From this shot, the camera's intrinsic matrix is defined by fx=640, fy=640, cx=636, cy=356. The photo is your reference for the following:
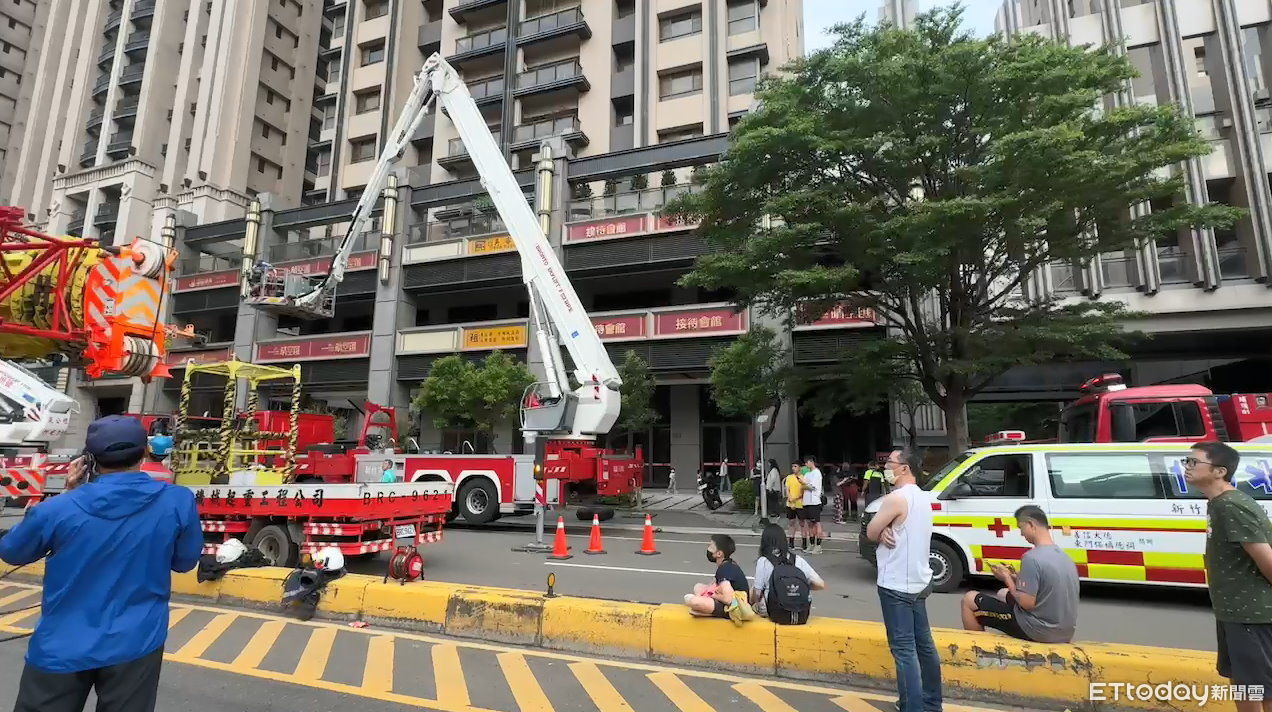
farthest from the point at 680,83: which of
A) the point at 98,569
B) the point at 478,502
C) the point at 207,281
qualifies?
the point at 98,569

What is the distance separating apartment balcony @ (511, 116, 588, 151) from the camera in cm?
2644

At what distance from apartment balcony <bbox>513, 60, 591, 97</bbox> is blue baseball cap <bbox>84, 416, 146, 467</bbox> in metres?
27.0

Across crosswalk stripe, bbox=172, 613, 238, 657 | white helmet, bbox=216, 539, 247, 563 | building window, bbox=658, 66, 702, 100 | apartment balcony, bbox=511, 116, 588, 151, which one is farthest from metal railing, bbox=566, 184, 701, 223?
crosswalk stripe, bbox=172, 613, 238, 657

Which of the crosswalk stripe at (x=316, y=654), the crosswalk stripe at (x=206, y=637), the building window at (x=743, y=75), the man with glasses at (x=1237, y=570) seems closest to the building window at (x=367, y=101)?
the building window at (x=743, y=75)

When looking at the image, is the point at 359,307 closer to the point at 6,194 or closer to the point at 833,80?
the point at 833,80

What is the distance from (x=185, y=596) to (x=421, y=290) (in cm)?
1929

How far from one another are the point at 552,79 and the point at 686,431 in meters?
16.3

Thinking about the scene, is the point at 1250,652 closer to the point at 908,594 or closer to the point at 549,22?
the point at 908,594

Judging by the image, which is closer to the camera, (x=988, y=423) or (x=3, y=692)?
(x=3, y=692)

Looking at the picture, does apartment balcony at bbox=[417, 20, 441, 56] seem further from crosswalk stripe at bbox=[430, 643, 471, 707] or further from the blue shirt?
the blue shirt

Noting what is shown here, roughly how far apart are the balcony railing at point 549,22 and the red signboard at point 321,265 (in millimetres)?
12310

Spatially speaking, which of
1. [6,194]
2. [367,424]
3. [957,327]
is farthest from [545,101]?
[6,194]

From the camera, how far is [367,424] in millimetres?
15453

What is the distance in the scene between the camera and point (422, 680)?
4.73 m
